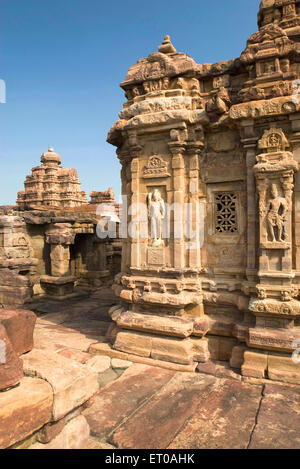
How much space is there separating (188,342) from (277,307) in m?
1.69

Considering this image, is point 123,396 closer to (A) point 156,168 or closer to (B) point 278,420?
Answer: (B) point 278,420

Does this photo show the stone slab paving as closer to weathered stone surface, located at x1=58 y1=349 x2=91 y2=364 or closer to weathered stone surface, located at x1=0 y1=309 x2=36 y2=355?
weathered stone surface, located at x1=58 y1=349 x2=91 y2=364

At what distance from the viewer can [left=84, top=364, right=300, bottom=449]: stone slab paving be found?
386cm

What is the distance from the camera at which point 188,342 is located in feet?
19.6

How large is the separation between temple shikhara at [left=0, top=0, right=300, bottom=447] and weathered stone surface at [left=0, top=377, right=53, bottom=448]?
2.85m

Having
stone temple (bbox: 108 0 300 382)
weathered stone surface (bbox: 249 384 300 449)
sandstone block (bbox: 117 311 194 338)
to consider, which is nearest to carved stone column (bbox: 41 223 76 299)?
stone temple (bbox: 108 0 300 382)

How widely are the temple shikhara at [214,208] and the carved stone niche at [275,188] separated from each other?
2 centimetres

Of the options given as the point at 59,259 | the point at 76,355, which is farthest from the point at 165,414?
the point at 59,259

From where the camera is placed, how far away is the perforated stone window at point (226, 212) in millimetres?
6285

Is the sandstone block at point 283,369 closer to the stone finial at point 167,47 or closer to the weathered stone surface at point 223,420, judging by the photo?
the weathered stone surface at point 223,420

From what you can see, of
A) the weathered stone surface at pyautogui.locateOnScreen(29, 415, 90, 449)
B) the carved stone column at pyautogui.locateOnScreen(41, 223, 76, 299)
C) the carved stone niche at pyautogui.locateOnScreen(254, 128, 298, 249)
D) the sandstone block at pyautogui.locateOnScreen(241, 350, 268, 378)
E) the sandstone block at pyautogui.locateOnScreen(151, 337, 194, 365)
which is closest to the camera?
the weathered stone surface at pyautogui.locateOnScreen(29, 415, 90, 449)

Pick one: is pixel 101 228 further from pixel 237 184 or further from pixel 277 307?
pixel 277 307

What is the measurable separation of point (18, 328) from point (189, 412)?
2515 mm
